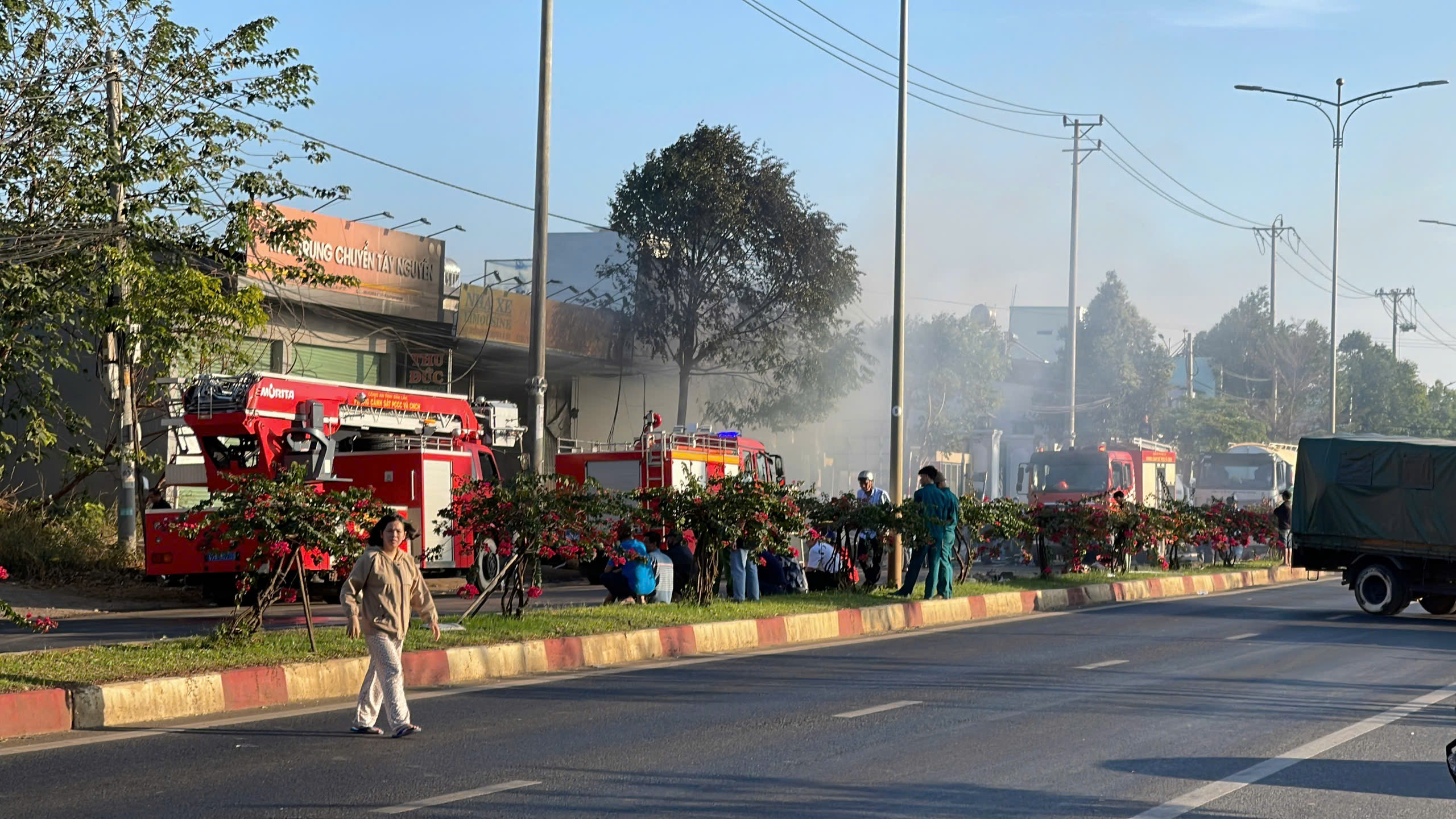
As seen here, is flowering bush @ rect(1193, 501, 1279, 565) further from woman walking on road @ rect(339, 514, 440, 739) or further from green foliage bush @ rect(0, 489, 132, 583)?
woman walking on road @ rect(339, 514, 440, 739)

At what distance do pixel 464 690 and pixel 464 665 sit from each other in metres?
0.70

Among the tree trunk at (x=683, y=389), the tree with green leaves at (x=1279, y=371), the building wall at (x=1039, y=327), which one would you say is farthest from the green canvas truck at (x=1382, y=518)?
the building wall at (x=1039, y=327)

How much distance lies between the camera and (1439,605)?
67.2ft

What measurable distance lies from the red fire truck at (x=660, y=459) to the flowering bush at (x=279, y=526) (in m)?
11.2

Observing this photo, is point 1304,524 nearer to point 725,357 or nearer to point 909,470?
point 725,357

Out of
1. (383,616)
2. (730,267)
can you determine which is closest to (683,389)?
(730,267)

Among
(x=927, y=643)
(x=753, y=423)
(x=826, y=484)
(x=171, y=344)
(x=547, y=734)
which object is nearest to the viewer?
(x=547, y=734)

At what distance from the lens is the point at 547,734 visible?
9.10 metres

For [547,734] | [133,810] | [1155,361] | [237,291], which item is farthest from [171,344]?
[1155,361]

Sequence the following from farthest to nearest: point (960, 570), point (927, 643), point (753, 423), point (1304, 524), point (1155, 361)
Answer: point (1155, 361) → point (753, 423) → point (960, 570) → point (1304, 524) → point (927, 643)

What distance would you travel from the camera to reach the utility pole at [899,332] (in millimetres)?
20094

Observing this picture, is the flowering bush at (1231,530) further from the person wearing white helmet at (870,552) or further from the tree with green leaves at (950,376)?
the tree with green leaves at (950,376)

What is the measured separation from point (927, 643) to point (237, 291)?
10.4 metres

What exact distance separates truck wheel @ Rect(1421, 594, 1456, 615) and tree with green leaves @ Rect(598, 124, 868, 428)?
1524cm
